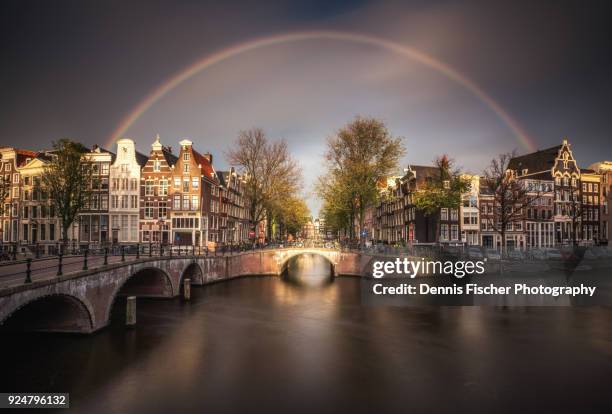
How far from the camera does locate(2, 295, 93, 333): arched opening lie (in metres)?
21.1

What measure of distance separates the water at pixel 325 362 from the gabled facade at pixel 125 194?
28.2m

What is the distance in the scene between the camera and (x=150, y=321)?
86.8ft

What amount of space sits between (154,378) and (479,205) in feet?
194

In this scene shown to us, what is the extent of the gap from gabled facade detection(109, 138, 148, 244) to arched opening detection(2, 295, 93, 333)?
34.4 m

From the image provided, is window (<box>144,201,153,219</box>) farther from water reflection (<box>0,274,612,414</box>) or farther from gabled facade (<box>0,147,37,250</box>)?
water reflection (<box>0,274,612,414</box>)

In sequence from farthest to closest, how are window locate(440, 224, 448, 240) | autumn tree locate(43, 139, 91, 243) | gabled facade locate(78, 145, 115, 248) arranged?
1. window locate(440, 224, 448, 240)
2. gabled facade locate(78, 145, 115, 248)
3. autumn tree locate(43, 139, 91, 243)

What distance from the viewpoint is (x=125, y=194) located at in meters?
55.0

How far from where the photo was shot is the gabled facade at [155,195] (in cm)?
5456

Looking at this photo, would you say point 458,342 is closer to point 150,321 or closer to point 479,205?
point 150,321

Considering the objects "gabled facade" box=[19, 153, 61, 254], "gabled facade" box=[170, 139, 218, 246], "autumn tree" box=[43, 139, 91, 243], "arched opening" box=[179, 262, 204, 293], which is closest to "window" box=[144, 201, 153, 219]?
"gabled facade" box=[170, 139, 218, 246]

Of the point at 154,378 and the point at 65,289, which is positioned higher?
the point at 65,289

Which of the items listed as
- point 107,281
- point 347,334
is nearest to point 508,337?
point 347,334

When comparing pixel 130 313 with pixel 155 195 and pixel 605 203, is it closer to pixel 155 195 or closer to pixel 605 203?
pixel 155 195

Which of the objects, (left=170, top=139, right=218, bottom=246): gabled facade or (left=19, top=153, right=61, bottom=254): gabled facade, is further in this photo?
(left=19, top=153, right=61, bottom=254): gabled facade
